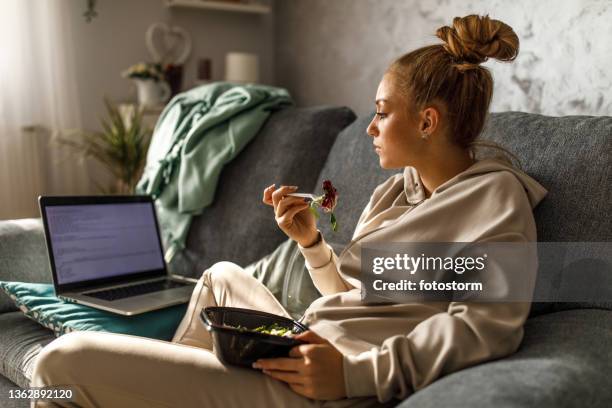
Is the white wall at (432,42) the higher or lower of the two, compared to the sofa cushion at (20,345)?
higher

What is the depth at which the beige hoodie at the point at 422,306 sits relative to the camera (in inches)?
36.3

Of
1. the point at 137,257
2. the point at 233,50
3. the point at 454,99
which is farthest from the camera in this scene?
the point at 233,50

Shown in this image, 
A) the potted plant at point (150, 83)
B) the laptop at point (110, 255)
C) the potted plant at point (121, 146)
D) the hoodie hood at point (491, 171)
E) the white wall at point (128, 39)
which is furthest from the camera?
the white wall at point (128, 39)

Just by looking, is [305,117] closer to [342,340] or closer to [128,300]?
[128,300]

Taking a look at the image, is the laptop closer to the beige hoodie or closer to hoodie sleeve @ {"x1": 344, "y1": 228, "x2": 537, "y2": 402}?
the beige hoodie

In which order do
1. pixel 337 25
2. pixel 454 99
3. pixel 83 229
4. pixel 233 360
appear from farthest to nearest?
pixel 337 25
pixel 83 229
pixel 454 99
pixel 233 360

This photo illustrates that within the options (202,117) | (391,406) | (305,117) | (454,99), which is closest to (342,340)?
(391,406)

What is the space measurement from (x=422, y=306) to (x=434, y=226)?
14 centimetres

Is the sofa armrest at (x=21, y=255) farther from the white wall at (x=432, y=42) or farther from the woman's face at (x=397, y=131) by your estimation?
the white wall at (x=432, y=42)

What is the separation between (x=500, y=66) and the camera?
2.02 m

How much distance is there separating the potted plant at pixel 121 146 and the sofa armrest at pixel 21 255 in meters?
0.82

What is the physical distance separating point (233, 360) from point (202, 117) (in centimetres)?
127

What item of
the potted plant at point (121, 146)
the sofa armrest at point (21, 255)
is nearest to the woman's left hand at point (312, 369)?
the sofa armrest at point (21, 255)

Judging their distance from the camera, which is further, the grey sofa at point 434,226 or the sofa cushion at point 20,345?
the sofa cushion at point 20,345
